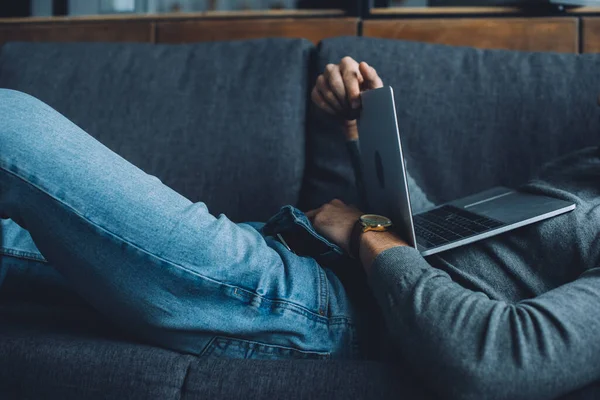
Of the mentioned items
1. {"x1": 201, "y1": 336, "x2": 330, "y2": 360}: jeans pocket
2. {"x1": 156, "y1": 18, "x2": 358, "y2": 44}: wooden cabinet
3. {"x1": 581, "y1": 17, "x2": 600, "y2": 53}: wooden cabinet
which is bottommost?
{"x1": 201, "y1": 336, "x2": 330, "y2": 360}: jeans pocket

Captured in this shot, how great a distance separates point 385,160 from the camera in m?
0.91

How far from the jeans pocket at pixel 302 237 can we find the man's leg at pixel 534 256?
176mm

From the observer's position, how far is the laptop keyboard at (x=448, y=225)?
85cm

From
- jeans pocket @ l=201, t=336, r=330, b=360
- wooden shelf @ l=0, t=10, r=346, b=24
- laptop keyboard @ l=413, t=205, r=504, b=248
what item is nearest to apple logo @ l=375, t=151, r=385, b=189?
laptop keyboard @ l=413, t=205, r=504, b=248

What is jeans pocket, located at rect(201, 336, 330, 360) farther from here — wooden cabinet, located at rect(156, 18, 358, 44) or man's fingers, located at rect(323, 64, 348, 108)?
wooden cabinet, located at rect(156, 18, 358, 44)

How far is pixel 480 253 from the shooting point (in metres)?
0.87

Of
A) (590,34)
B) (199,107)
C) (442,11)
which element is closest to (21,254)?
(199,107)

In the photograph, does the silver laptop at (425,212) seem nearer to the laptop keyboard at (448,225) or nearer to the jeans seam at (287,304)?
the laptop keyboard at (448,225)

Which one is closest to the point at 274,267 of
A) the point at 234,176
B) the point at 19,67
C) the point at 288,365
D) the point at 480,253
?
the point at 288,365

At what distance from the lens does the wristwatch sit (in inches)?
35.9

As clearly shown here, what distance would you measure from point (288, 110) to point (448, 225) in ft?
1.86

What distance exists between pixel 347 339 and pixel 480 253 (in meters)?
0.25

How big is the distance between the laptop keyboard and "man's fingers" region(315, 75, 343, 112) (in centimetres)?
28

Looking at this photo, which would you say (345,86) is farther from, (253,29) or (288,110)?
(253,29)
